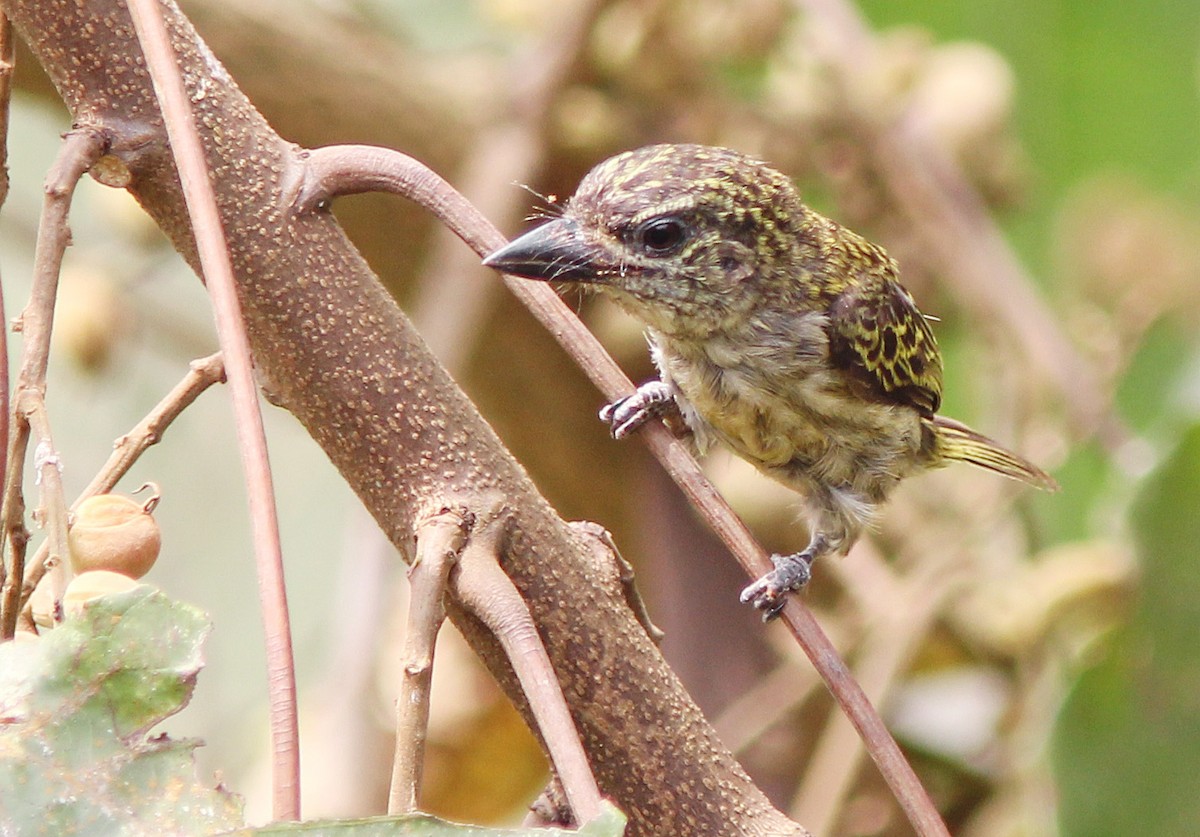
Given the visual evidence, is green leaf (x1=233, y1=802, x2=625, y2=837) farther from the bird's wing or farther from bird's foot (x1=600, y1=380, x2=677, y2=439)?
the bird's wing

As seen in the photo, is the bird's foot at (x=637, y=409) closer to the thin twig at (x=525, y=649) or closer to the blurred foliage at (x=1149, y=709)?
the thin twig at (x=525, y=649)

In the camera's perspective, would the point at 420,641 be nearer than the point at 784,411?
Yes

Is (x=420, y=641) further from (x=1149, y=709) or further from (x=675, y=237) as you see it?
(x=1149, y=709)

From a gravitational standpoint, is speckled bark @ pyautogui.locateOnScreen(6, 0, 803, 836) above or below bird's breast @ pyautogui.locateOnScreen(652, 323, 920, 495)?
below

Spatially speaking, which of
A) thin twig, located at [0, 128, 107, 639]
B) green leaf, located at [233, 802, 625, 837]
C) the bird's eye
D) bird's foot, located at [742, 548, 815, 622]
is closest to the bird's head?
the bird's eye

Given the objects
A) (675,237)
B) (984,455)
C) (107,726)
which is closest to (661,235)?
(675,237)

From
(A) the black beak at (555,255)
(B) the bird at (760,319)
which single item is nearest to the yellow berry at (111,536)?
(A) the black beak at (555,255)

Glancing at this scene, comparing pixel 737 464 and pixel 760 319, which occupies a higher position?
pixel 737 464

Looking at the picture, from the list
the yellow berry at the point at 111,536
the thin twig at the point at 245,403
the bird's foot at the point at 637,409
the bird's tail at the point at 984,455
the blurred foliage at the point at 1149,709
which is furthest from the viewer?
the bird's tail at the point at 984,455
